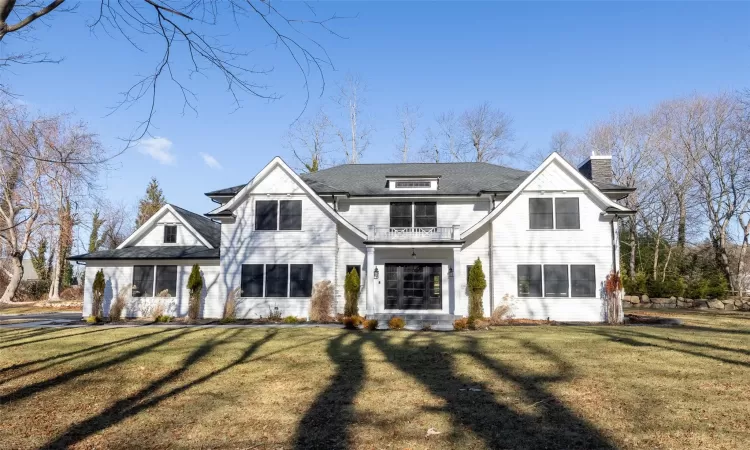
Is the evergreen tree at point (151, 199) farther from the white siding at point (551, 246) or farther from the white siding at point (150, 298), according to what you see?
the white siding at point (551, 246)

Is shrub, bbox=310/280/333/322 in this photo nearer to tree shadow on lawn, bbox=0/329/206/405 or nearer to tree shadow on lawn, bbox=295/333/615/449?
tree shadow on lawn, bbox=0/329/206/405

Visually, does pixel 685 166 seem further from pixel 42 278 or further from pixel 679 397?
pixel 42 278

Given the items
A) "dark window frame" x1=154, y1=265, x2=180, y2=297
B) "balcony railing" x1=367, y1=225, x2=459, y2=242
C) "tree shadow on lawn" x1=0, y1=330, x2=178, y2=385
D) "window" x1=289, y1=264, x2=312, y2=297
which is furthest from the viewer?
"dark window frame" x1=154, y1=265, x2=180, y2=297

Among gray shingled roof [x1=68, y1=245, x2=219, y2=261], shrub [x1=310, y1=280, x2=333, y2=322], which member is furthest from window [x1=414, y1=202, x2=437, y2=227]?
gray shingled roof [x1=68, y1=245, x2=219, y2=261]

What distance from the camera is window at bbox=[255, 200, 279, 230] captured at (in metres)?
21.0

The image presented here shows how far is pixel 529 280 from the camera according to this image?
1991 centimetres

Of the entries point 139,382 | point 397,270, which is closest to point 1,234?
point 397,270

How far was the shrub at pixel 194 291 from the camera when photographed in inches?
794

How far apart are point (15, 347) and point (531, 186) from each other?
1813 cm

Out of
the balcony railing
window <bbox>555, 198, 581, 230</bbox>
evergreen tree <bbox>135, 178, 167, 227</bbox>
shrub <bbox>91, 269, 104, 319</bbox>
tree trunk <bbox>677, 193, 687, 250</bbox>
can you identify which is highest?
evergreen tree <bbox>135, 178, 167, 227</bbox>

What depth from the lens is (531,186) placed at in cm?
2020

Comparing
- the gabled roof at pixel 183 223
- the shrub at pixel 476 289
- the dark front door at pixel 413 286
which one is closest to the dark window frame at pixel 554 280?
the shrub at pixel 476 289

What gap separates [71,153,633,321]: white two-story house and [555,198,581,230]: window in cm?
4

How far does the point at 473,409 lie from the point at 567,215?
15.4 meters
